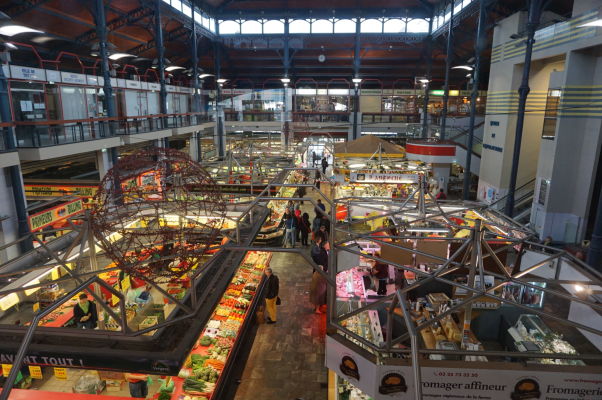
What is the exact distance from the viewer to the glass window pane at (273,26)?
27312 mm

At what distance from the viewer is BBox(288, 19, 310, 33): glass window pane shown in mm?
27188

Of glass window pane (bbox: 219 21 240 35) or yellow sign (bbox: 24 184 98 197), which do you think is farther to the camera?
glass window pane (bbox: 219 21 240 35)

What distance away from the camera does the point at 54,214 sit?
442 inches

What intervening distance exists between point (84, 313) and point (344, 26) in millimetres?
25593

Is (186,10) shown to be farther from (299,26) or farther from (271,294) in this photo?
(271,294)

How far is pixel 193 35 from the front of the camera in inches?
888

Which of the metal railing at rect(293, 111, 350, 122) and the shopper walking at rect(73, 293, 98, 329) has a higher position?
the metal railing at rect(293, 111, 350, 122)

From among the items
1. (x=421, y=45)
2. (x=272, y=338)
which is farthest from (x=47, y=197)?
(x=421, y=45)

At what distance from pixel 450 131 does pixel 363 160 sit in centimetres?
1247

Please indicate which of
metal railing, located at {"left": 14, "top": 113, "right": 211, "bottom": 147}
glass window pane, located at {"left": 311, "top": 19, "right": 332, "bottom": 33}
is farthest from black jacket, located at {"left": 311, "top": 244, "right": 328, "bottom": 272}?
glass window pane, located at {"left": 311, "top": 19, "right": 332, "bottom": 33}

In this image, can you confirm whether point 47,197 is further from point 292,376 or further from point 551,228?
point 551,228

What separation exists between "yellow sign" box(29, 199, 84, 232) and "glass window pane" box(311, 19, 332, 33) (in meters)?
20.7

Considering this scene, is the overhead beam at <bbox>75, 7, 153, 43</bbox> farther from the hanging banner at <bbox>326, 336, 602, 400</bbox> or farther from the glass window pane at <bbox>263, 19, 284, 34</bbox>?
the hanging banner at <bbox>326, 336, 602, 400</bbox>

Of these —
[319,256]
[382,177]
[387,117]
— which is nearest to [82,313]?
[319,256]
